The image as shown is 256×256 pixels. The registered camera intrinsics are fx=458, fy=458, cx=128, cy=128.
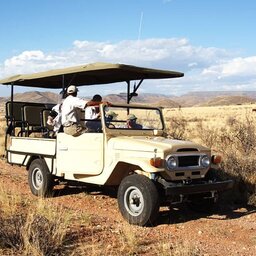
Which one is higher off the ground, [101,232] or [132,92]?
[132,92]

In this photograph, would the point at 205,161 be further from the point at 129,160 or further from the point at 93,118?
the point at 93,118

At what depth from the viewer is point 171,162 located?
692 centimetres

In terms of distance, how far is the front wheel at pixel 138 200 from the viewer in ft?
21.9

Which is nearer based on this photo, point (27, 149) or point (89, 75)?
point (27, 149)

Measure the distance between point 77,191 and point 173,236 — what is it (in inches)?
150

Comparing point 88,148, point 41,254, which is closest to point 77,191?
point 88,148

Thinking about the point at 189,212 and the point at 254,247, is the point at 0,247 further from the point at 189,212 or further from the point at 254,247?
the point at 189,212

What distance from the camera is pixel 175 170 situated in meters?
7.00

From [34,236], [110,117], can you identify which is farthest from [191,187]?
[34,236]

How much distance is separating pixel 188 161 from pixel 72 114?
2.40 metres

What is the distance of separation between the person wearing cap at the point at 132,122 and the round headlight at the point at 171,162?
1727 mm

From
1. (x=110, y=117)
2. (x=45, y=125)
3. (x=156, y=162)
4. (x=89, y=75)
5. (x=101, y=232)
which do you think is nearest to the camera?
(x=101, y=232)

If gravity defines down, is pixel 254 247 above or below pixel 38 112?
below

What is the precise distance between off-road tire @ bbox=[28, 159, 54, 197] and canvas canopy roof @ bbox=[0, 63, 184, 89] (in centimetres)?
173
